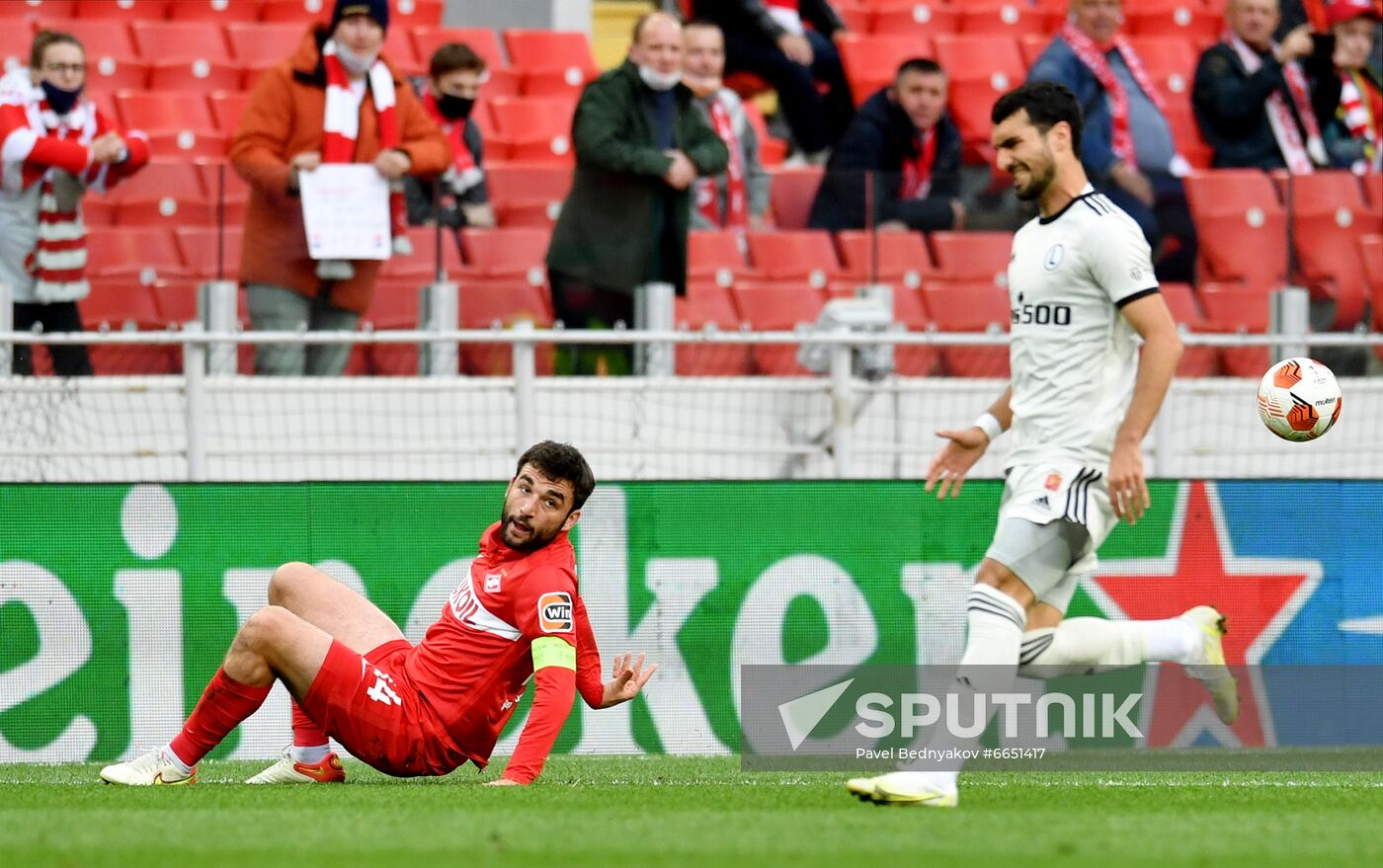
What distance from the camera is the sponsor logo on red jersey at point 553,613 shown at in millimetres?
6461

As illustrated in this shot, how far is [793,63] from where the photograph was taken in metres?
13.6

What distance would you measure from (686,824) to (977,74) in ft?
31.4

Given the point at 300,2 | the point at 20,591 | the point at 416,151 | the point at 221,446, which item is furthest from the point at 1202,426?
the point at 300,2

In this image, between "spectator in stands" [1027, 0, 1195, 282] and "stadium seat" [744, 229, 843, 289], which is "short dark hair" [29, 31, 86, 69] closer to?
"stadium seat" [744, 229, 843, 289]

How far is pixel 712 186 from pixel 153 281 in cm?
311

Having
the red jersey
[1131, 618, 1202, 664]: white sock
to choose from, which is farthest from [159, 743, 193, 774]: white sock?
[1131, 618, 1202, 664]: white sock

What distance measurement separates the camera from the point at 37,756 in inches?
334


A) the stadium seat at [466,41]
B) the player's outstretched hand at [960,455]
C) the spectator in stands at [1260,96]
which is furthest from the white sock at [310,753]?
the spectator in stands at [1260,96]

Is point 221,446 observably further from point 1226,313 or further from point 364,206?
point 1226,313

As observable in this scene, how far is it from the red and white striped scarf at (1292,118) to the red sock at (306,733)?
8250 millimetres

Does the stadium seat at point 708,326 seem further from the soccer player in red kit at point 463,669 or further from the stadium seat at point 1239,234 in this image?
the soccer player in red kit at point 463,669

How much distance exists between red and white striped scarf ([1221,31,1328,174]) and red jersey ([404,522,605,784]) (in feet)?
25.7

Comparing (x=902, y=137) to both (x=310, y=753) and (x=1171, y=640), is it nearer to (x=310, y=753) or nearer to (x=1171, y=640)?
(x=1171, y=640)

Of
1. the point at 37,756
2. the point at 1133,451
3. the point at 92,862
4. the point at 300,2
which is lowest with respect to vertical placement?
the point at 37,756
